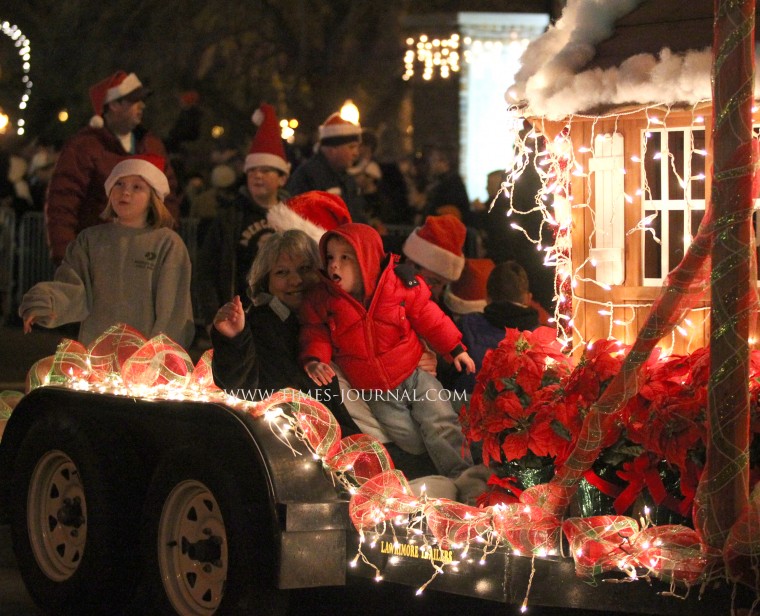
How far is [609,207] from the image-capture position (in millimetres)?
5438

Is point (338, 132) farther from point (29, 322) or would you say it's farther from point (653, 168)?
point (653, 168)

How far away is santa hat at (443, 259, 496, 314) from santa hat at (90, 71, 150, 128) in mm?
2211

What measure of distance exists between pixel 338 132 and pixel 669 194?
440cm

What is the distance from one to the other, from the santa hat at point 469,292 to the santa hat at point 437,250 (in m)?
0.57

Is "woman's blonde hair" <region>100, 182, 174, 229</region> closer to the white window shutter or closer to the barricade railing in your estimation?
the white window shutter

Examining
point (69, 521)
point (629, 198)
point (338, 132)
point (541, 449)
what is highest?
point (338, 132)

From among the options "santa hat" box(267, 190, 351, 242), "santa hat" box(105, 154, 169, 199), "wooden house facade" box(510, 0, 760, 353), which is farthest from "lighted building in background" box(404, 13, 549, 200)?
"wooden house facade" box(510, 0, 760, 353)

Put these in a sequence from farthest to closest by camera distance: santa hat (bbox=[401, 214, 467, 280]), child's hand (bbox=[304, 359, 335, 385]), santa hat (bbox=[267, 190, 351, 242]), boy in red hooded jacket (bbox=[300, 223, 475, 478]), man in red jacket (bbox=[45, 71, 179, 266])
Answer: man in red jacket (bbox=[45, 71, 179, 266])
santa hat (bbox=[401, 214, 467, 280])
santa hat (bbox=[267, 190, 351, 242])
boy in red hooded jacket (bbox=[300, 223, 475, 478])
child's hand (bbox=[304, 359, 335, 385])

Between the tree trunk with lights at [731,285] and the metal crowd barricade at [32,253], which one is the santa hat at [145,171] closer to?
the tree trunk with lights at [731,285]

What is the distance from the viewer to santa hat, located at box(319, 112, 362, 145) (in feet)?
30.9

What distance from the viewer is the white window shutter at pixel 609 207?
539cm

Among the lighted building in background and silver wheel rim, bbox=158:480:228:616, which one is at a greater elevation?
the lighted building in background

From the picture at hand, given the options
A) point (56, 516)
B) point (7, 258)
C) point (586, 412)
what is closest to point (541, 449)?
point (586, 412)

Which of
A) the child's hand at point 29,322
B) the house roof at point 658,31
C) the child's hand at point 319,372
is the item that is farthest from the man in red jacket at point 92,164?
the house roof at point 658,31
